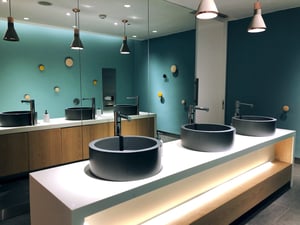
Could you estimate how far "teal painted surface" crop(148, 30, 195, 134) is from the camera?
375 cm

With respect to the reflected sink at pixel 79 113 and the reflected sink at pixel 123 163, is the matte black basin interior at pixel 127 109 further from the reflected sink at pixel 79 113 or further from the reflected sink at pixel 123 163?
the reflected sink at pixel 123 163

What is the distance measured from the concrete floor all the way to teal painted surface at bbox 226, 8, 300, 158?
1.61 meters

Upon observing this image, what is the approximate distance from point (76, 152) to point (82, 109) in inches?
23.7

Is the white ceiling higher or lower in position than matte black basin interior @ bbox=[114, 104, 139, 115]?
higher

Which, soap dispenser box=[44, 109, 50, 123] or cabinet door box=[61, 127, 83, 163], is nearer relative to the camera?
soap dispenser box=[44, 109, 50, 123]

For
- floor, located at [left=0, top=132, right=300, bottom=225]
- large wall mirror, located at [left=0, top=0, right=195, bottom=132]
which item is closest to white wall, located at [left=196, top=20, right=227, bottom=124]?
large wall mirror, located at [left=0, top=0, right=195, bottom=132]

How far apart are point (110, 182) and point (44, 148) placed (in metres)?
2.04

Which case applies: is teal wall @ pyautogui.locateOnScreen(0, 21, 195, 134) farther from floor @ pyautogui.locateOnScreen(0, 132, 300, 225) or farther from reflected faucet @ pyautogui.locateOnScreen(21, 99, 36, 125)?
floor @ pyautogui.locateOnScreen(0, 132, 300, 225)

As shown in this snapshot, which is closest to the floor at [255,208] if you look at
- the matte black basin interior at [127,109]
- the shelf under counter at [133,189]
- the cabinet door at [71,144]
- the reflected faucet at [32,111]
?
the shelf under counter at [133,189]

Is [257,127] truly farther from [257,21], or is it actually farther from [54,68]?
[54,68]

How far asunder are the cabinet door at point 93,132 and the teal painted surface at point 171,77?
76 centimetres

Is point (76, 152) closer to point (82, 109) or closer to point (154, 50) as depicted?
point (82, 109)

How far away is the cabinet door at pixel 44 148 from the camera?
3037 millimetres

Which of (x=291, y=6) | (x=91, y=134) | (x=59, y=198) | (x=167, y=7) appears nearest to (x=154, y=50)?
(x=167, y=7)
